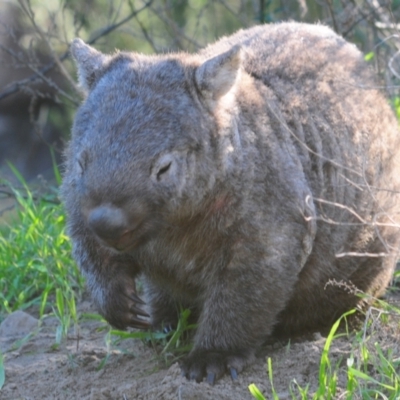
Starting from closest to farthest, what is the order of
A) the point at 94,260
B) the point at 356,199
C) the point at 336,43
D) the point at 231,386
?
the point at 231,386
the point at 94,260
the point at 356,199
the point at 336,43

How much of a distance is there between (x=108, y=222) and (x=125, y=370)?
44.8 inches

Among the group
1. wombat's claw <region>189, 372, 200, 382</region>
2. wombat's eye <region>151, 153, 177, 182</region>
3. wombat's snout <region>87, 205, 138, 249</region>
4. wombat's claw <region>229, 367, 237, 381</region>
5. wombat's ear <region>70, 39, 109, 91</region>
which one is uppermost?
wombat's ear <region>70, 39, 109, 91</region>

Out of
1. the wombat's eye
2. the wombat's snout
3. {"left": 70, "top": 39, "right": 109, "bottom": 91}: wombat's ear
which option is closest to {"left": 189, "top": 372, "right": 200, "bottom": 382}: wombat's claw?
the wombat's snout

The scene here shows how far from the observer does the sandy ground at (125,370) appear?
433 cm

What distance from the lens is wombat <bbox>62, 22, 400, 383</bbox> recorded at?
424 cm

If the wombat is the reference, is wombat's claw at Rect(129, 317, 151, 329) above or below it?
below

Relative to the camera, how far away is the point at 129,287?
4.88 meters

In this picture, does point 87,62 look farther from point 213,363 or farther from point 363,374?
point 363,374

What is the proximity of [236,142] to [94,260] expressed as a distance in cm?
101

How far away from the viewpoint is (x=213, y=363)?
4.59 m

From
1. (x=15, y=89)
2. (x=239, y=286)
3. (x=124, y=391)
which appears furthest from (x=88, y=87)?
(x=15, y=89)

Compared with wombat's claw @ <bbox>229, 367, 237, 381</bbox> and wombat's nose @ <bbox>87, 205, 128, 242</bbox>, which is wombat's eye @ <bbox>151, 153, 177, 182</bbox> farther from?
wombat's claw @ <bbox>229, 367, 237, 381</bbox>

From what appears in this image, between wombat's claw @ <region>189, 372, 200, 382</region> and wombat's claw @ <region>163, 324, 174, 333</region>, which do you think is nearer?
wombat's claw @ <region>189, 372, 200, 382</region>

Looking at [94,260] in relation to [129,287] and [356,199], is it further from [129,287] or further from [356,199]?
[356,199]
